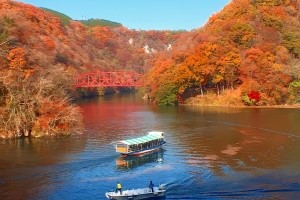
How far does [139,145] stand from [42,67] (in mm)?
37502

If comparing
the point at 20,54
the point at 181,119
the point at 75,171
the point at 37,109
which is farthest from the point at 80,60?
the point at 75,171

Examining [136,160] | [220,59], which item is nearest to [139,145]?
[136,160]

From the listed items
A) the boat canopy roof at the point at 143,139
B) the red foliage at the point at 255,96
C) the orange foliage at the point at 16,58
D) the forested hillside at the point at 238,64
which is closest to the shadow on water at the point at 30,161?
the boat canopy roof at the point at 143,139

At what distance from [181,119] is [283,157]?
23133 millimetres

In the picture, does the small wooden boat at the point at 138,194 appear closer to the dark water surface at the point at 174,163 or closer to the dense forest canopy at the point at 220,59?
the dark water surface at the point at 174,163

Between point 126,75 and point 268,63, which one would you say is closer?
point 268,63

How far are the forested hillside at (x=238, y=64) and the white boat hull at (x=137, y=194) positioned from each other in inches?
1824

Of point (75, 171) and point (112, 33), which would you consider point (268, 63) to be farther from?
point (112, 33)

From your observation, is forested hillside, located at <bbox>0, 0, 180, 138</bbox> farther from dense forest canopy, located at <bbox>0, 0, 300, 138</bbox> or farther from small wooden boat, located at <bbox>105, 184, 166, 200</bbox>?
small wooden boat, located at <bbox>105, 184, 166, 200</bbox>

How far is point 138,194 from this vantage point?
25.1 metres

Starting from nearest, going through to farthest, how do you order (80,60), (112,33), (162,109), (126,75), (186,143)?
(186,143) → (162,109) → (126,75) → (80,60) → (112,33)

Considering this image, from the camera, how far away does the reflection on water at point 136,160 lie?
107ft

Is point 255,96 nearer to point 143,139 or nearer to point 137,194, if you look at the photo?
point 143,139

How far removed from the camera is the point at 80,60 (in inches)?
4313
